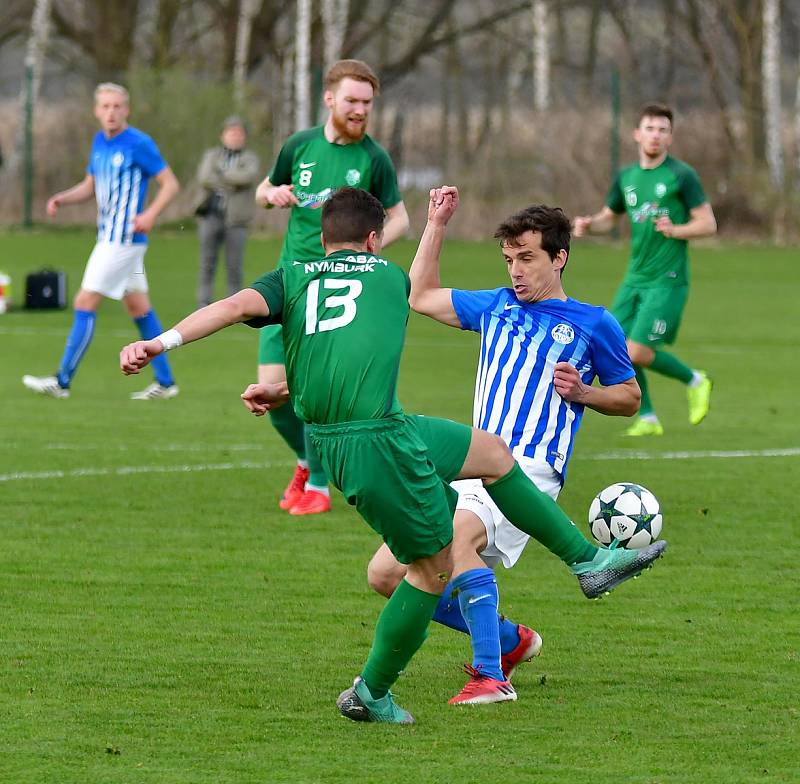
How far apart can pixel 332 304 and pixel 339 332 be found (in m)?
0.09

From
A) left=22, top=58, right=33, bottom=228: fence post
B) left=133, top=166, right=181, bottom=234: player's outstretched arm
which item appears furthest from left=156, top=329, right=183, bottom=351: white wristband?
left=22, top=58, right=33, bottom=228: fence post

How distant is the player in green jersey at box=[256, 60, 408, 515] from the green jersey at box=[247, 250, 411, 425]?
11.6 feet

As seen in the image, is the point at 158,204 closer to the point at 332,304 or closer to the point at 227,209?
the point at 227,209

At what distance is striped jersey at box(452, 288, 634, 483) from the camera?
582cm

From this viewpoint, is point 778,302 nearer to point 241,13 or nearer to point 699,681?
point 699,681

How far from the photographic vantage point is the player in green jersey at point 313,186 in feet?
28.4

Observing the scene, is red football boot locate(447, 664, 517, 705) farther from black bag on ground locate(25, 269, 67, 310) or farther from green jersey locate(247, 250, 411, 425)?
black bag on ground locate(25, 269, 67, 310)

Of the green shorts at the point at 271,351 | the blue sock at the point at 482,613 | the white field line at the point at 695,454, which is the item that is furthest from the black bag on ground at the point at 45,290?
the blue sock at the point at 482,613

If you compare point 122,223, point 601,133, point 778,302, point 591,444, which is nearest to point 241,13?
point 601,133

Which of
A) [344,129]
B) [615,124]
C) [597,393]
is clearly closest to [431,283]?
[597,393]

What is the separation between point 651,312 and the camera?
1177cm

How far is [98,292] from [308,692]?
788 cm

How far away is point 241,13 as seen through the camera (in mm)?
38188

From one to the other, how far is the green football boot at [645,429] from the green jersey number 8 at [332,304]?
6.94 metres
